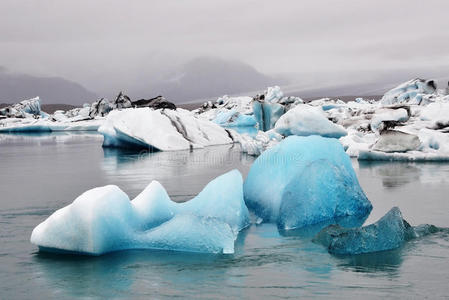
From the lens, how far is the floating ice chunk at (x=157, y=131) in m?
17.6

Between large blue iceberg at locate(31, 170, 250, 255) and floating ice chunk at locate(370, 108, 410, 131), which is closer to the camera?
large blue iceberg at locate(31, 170, 250, 255)

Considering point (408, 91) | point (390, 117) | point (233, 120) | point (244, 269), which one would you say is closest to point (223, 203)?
point (244, 269)

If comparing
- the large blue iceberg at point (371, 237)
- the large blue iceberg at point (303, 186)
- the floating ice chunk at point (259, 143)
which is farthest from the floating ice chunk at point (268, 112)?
the large blue iceberg at point (371, 237)

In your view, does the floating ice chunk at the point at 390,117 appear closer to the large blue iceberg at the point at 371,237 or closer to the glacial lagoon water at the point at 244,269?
the glacial lagoon water at the point at 244,269

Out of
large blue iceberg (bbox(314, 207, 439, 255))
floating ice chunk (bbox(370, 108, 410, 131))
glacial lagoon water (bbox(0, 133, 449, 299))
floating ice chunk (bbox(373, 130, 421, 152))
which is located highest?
floating ice chunk (bbox(370, 108, 410, 131))

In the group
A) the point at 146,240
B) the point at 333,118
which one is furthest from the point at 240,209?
the point at 333,118

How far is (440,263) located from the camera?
186 inches

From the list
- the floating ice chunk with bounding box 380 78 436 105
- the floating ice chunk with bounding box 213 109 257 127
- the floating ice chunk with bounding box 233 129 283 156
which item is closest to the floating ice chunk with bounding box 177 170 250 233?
the floating ice chunk with bounding box 233 129 283 156

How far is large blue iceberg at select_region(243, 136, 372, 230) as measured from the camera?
6445 millimetres

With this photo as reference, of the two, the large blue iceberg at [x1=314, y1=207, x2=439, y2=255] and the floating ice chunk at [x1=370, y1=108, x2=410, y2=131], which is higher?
the floating ice chunk at [x1=370, y1=108, x2=410, y2=131]

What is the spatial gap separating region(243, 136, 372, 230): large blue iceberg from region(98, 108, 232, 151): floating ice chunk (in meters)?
10.3

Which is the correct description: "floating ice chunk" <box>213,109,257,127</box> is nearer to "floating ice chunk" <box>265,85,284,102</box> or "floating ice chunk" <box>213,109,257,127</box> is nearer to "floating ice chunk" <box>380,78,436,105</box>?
"floating ice chunk" <box>265,85,284,102</box>

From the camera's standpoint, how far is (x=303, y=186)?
6.46 metres

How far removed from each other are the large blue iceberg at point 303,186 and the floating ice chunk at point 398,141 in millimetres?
6037
